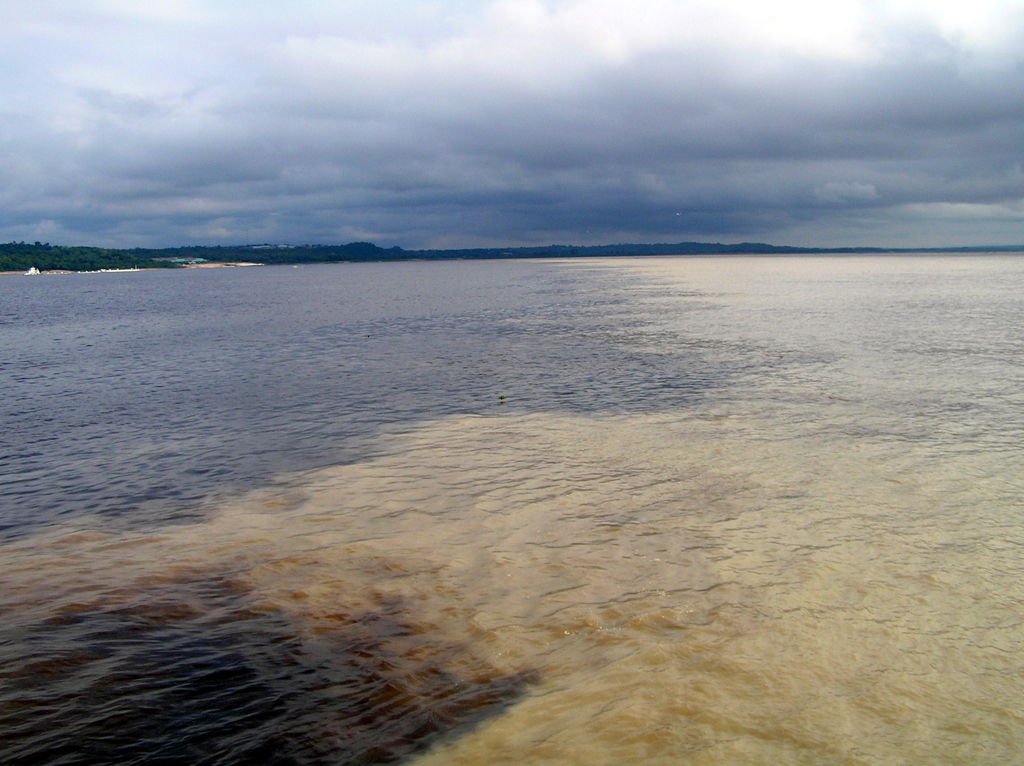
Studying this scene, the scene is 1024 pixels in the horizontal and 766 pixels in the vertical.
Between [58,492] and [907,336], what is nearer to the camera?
[58,492]

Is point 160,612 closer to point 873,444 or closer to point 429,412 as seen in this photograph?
point 429,412

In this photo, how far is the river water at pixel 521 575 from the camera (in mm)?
6652

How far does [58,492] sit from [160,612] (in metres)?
6.88

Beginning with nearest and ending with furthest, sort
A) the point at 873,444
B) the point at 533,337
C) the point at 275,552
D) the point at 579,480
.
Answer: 1. the point at 275,552
2. the point at 579,480
3. the point at 873,444
4. the point at 533,337

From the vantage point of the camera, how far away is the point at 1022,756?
20.1ft

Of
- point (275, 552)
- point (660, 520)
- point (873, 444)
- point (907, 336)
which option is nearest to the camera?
point (275, 552)

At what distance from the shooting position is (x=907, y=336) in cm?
3559

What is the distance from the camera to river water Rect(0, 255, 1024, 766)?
6.65 metres

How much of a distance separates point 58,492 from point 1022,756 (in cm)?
1557

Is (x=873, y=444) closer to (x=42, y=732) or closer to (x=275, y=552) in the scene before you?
(x=275, y=552)

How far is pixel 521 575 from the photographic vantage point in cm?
989

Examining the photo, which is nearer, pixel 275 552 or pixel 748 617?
pixel 748 617

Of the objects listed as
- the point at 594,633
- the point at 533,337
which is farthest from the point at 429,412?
the point at 533,337

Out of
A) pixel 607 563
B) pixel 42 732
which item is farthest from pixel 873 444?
pixel 42 732
